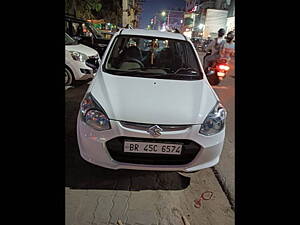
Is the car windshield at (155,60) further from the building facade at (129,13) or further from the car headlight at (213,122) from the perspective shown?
the building facade at (129,13)

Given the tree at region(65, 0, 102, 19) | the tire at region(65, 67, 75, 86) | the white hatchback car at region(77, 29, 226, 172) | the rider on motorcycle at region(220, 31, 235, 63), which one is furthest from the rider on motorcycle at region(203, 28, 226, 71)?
the tree at region(65, 0, 102, 19)

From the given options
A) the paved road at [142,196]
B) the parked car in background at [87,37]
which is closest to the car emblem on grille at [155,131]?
the paved road at [142,196]

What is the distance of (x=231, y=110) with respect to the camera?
15.2ft

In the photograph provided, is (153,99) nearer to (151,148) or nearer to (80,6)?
(151,148)

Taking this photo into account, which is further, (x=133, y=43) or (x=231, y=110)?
(x=231, y=110)

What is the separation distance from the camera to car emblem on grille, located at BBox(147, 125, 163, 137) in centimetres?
187

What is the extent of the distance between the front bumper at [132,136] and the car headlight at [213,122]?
1.8 inches

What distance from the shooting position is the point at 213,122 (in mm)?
2084

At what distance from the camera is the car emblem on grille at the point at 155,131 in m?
1.87
